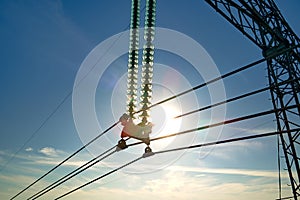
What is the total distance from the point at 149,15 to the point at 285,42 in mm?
7683

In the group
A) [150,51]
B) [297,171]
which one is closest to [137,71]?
[150,51]

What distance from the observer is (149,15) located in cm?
701

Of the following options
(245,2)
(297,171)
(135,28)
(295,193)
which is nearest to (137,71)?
(135,28)

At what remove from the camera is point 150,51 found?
22.3 ft

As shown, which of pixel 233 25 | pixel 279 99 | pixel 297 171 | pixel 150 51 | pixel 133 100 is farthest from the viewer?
pixel 279 99

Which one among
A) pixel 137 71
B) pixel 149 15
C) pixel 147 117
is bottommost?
pixel 147 117

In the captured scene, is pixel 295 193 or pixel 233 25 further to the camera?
pixel 295 193

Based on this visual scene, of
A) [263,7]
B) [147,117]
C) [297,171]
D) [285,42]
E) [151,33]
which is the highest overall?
[263,7]

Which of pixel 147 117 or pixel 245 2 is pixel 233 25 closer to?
pixel 245 2

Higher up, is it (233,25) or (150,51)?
(233,25)

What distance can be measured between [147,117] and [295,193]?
9002mm

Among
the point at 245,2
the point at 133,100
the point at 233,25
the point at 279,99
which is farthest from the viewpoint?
the point at 279,99

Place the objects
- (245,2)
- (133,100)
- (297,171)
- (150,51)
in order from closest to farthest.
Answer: (150,51)
(133,100)
(245,2)
(297,171)

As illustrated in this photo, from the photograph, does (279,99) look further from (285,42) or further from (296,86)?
(285,42)
